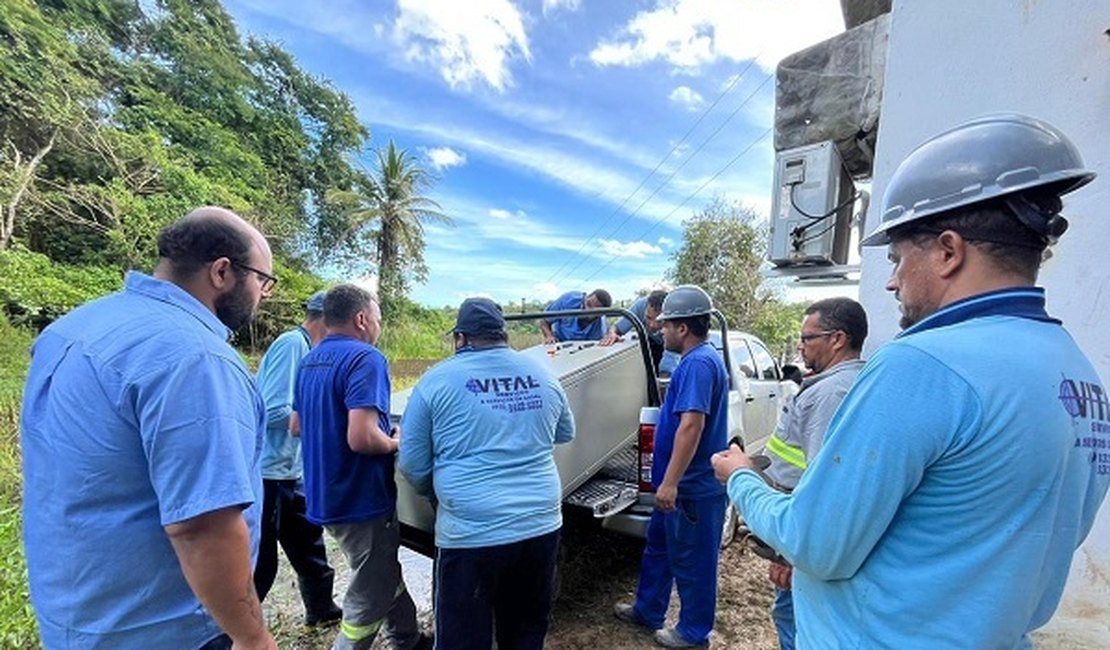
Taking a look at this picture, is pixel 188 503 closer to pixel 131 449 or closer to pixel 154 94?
pixel 131 449

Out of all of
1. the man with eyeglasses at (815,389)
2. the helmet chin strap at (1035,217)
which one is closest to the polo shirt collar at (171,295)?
the helmet chin strap at (1035,217)

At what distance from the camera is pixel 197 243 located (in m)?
1.48

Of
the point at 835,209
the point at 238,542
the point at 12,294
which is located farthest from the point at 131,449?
the point at 12,294

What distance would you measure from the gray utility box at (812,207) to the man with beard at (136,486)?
330 cm

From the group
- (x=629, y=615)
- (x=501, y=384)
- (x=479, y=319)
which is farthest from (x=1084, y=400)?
(x=629, y=615)

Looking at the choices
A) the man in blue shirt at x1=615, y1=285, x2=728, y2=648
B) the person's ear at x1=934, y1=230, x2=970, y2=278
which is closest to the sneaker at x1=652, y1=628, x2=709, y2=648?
the man in blue shirt at x1=615, y1=285, x2=728, y2=648

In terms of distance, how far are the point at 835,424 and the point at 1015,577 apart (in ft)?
1.19

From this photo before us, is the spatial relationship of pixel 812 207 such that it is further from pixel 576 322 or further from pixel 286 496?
pixel 286 496

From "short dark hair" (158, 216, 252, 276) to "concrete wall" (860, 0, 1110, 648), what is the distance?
9.21 ft

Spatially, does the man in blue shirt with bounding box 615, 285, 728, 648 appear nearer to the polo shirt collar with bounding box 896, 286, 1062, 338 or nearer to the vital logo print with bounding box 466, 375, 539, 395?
the vital logo print with bounding box 466, 375, 539, 395

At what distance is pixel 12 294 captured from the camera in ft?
34.9

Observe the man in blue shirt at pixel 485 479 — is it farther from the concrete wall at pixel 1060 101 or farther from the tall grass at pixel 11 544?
the tall grass at pixel 11 544

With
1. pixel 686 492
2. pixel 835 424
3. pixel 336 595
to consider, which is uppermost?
pixel 835 424

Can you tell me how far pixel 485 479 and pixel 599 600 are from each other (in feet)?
6.39
